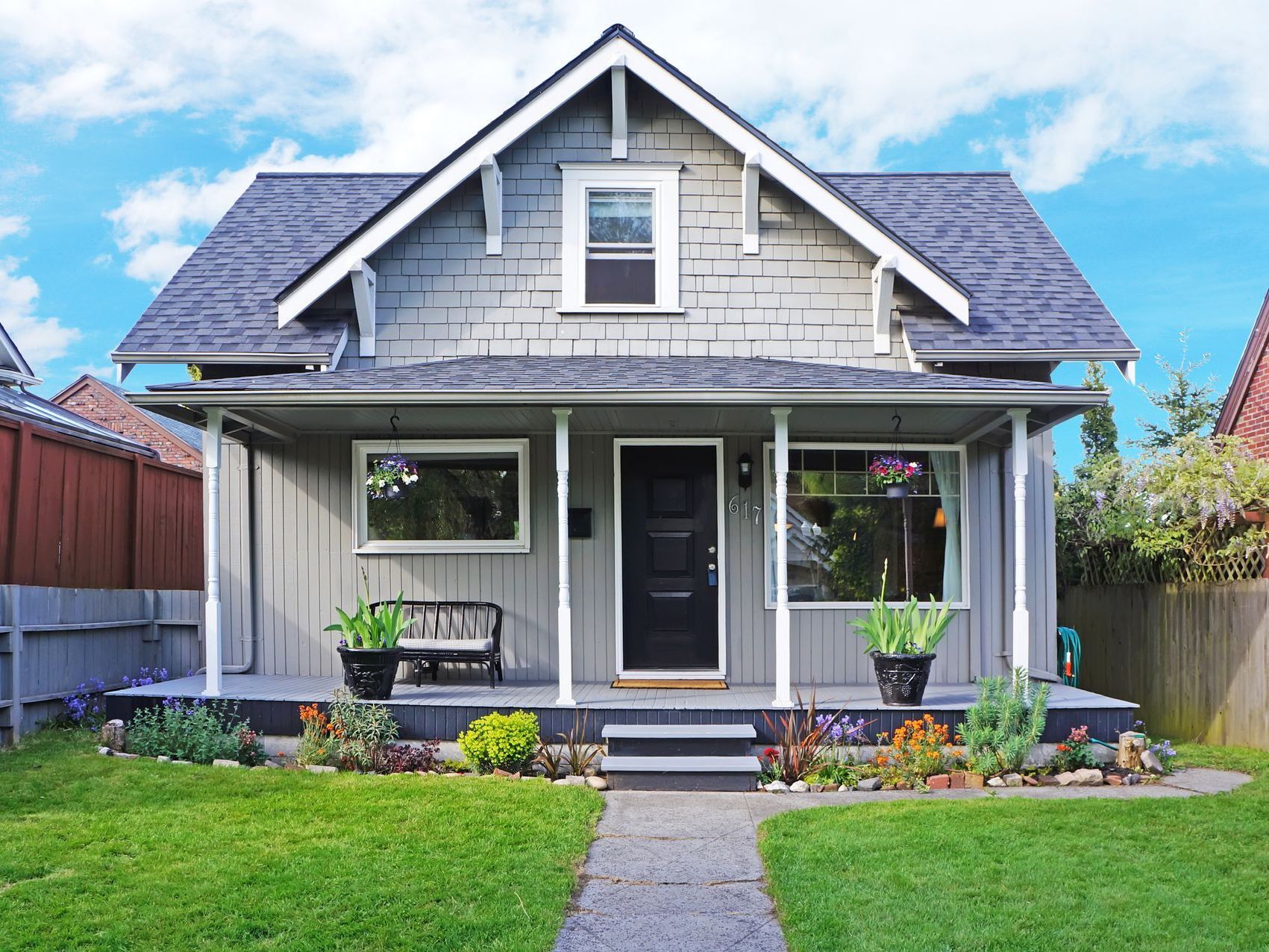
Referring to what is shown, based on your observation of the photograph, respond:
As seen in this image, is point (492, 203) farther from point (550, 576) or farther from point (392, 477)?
point (550, 576)

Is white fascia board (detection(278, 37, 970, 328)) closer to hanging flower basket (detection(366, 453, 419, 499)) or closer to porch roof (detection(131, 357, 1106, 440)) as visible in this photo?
porch roof (detection(131, 357, 1106, 440))

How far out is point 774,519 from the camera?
378 inches

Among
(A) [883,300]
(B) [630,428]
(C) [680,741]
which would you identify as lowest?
(C) [680,741]

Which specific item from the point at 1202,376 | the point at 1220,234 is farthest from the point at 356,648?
the point at 1220,234

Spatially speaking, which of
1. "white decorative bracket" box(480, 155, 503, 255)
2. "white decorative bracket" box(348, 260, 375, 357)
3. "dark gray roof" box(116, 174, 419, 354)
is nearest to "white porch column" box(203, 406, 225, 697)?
"dark gray roof" box(116, 174, 419, 354)

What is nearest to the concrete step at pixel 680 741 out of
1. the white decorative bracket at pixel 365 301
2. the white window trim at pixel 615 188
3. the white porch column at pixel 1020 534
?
the white porch column at pixel 1020 534

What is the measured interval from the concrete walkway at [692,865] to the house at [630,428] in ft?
7.75

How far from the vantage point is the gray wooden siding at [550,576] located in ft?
31.7

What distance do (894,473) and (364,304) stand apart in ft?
15.4

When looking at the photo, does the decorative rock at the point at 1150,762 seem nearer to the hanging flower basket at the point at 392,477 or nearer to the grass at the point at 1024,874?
the grass at the point at 1024,874

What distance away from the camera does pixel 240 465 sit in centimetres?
990

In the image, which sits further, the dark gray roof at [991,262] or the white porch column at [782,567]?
the dark gray roof at [991,262]

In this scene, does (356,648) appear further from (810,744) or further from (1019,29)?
(1019,29)

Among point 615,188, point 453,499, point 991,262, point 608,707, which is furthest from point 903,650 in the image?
point 615,188
